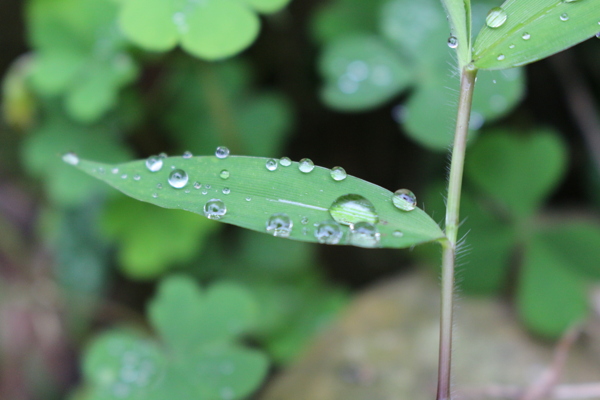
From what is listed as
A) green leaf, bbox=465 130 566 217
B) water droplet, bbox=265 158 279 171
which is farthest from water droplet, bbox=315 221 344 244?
green leaf, bbox=465 130 566 217

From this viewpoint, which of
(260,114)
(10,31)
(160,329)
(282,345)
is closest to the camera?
(160,329)

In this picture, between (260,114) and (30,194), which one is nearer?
(260,114)

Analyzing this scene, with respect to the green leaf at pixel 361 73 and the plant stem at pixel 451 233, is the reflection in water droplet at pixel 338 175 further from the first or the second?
the green leaf at pixel 361 73

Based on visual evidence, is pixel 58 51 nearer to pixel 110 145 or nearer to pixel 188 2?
pixel 110 145

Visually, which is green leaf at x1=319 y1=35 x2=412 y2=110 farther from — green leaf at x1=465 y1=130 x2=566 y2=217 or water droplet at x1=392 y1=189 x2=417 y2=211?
water droplet at x1=392 y1=189 x2=417 y2=211

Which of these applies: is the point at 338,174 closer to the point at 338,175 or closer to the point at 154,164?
the point at 338,175

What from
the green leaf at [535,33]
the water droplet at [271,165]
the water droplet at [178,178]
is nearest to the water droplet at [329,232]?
the water droplet at [271,165]

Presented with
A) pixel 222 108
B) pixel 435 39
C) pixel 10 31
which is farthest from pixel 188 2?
pixel 10 31
